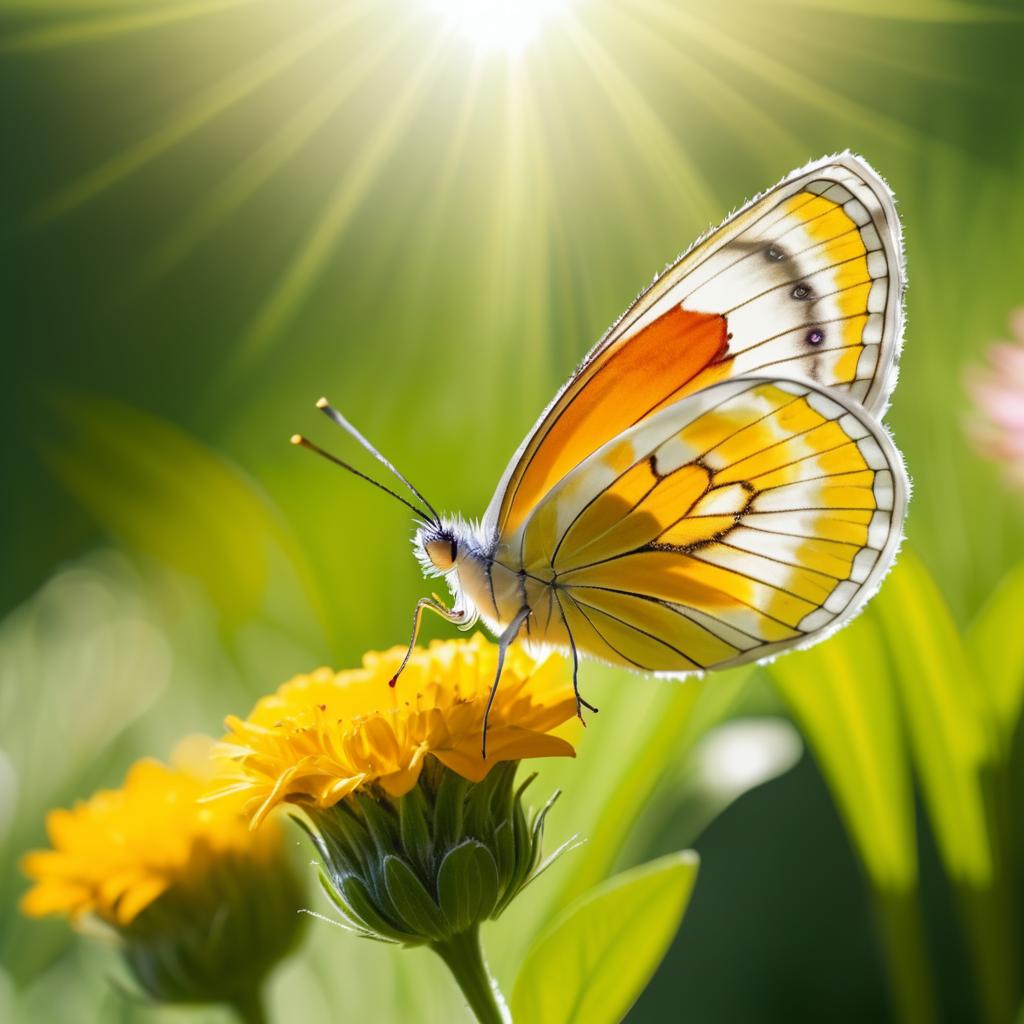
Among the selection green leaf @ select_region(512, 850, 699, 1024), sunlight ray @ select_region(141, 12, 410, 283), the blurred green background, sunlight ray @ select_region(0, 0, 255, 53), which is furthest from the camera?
sunlight ray @ select_region(141, 12, 410, 283)

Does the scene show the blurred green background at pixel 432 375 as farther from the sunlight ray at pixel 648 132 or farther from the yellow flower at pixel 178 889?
the yellow flower at pixel 178 889

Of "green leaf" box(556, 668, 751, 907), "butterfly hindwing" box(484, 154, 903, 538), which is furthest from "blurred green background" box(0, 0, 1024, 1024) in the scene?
"butterfly hindwing" box(484, 154, 903, 538)

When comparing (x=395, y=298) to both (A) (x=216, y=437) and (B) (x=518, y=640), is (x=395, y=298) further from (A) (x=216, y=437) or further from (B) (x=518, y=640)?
(B) (x=518, y=640)

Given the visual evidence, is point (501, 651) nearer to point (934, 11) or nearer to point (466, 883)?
point (466, 883)

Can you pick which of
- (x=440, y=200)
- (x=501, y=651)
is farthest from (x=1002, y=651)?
(x=440, y=200)

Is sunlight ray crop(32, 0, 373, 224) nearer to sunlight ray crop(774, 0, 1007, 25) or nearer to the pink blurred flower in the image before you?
sunlight ray crop(774, 0, 1007, 25)

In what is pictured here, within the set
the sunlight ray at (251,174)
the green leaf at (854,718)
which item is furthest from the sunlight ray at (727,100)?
the green leaf at (854,718)

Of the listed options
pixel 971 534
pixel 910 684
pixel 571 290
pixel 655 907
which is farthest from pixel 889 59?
pixel 655 907
